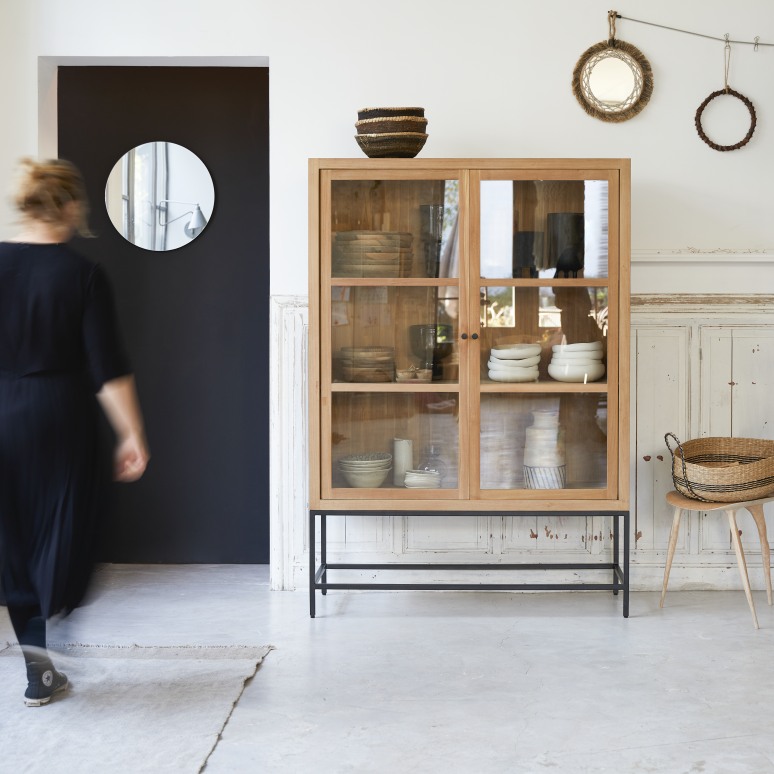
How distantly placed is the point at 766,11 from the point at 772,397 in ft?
5.26

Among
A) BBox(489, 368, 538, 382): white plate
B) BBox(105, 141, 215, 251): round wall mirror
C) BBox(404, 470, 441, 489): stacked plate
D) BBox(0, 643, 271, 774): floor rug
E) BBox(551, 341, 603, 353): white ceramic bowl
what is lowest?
BBox(0, 643, 271, 774): floor rug

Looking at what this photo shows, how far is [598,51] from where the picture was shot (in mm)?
3660

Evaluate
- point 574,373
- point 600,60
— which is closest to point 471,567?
point 574,373

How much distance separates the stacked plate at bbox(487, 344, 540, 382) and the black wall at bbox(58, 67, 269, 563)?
48.8 inches

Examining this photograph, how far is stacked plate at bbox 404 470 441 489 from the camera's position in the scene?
3.38 metres

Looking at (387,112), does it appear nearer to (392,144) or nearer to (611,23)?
(392,144)

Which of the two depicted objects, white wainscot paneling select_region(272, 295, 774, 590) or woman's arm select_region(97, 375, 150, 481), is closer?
woman's arm select_region(97, 375, 150, 481)

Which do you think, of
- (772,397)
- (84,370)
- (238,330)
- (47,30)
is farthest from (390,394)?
(47,30)

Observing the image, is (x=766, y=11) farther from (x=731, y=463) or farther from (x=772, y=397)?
(x=731, y=463)

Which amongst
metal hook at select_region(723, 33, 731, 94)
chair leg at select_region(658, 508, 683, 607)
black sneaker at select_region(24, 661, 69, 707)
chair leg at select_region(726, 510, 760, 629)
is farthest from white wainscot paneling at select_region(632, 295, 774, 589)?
black sneaker at select_region(24, 661, 69, 707)

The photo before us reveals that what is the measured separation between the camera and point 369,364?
340 cm

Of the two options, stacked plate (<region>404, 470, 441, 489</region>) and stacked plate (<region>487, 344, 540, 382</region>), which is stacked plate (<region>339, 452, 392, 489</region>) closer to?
stacked plate (<region>404, 470, 441, 489</region>)

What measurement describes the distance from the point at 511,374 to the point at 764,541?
47.6 inches

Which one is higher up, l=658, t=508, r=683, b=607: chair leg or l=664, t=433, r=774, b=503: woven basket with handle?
l=664, t=433, r=774, b=503: woven basket with handle
